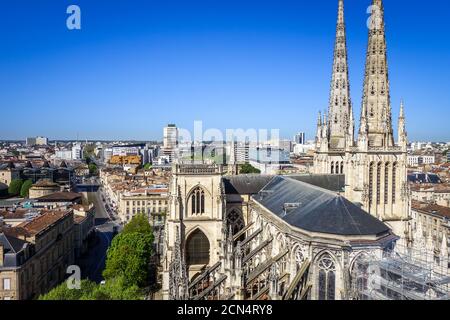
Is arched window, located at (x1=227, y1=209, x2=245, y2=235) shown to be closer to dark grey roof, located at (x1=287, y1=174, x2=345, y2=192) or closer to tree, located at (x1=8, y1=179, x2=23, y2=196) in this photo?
dark grey roof, located at (x1=287, y1=174, x2=345, y2=192)

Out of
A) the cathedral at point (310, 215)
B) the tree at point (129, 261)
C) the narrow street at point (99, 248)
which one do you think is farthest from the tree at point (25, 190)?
the cathedral at point (310, 215)

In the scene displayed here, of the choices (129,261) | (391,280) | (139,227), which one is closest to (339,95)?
(391,280)

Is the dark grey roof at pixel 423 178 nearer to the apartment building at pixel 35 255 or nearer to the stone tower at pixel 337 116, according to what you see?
the stone tower at pixel 337 116

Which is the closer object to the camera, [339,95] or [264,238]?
[264,238]

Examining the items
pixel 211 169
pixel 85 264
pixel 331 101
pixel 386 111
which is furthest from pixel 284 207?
pixel 85 264

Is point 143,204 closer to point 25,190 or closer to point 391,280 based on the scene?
point 25,190
